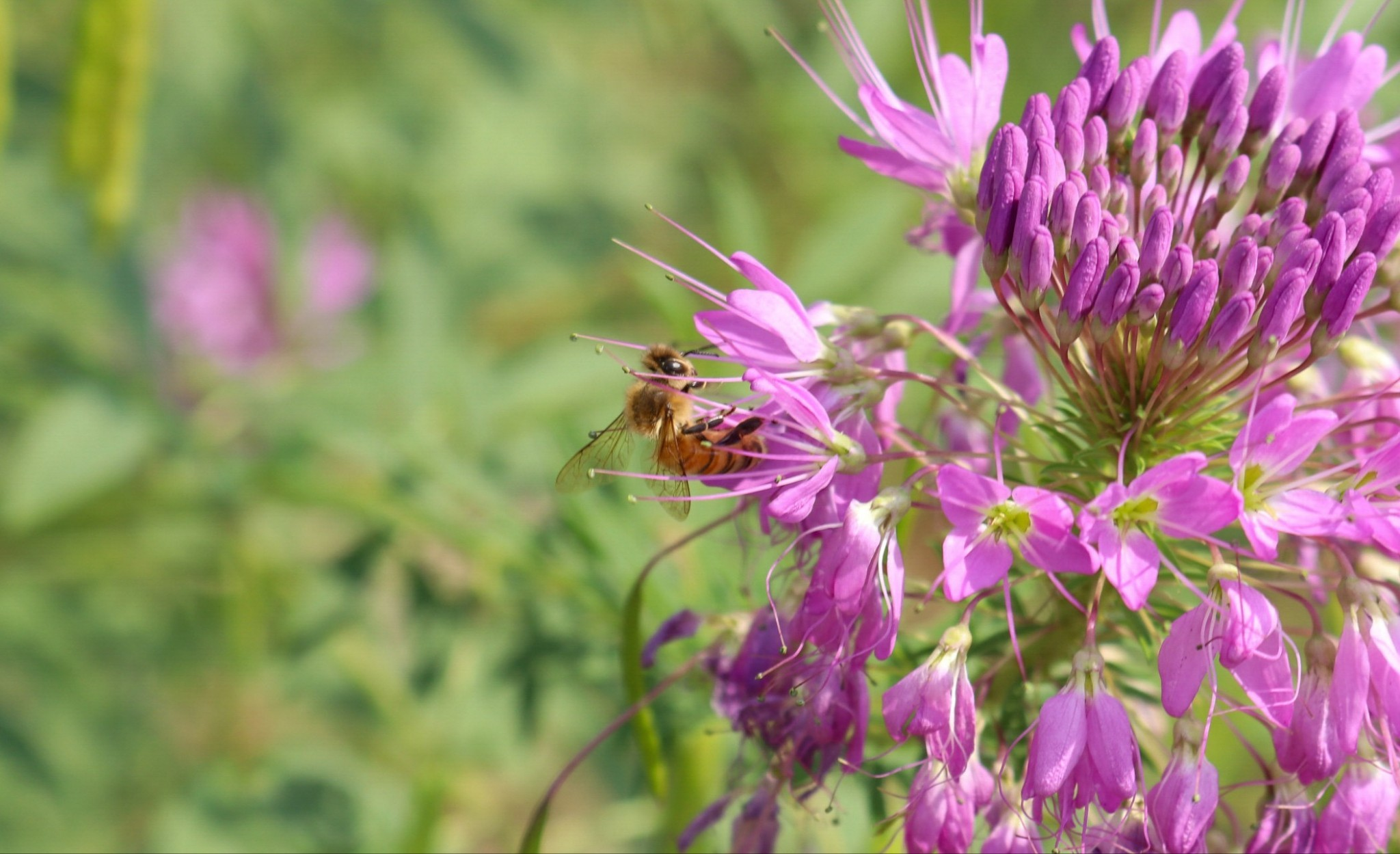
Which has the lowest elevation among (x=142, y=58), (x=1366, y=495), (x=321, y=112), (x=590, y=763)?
(x=590, y=763)

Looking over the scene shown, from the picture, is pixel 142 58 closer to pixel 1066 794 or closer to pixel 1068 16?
pixel 1066 794

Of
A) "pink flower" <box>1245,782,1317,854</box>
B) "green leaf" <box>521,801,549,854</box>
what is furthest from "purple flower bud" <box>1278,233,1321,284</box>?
"green leaf" <box>521,801,549,854</box>

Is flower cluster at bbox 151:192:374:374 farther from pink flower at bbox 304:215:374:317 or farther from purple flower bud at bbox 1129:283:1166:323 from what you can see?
purple flower bud at bbox 1129:283:1166:323

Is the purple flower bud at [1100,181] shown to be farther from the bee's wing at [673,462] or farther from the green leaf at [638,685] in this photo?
the green leaf at [638,685]

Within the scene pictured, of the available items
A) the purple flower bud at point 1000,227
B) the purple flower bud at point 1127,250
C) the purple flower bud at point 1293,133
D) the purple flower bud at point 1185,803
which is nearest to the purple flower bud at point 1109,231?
the purple flower bud at point 1127,250

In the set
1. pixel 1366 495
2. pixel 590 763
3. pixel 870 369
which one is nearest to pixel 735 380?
pixel 870 369

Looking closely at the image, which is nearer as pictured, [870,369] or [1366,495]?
[1366,495]

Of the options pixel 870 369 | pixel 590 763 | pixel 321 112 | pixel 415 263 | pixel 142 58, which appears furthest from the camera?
pixel 321 112
